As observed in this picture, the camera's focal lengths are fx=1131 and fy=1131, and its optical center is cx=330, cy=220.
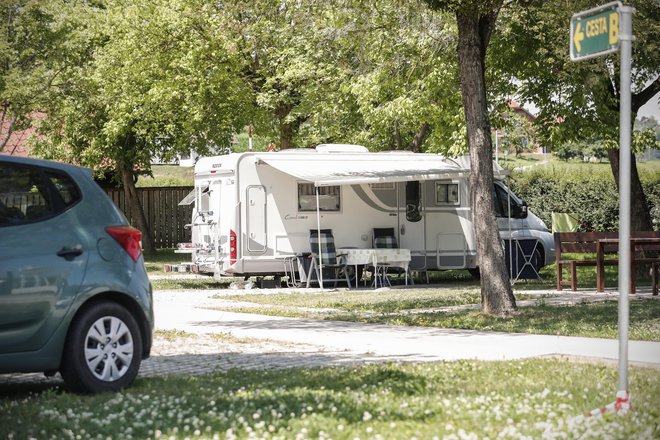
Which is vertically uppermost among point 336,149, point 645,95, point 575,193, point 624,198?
point 645,95

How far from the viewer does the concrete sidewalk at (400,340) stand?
36.7 feet

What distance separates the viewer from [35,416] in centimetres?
759

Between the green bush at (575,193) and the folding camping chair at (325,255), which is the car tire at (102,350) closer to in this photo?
the folding camping chair at (325,255)

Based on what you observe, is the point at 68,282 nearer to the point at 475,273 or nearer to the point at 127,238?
the point at 127,238

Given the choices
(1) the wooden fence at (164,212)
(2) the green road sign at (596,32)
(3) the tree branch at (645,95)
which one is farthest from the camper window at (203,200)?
(2) the green road sign at (596,32)

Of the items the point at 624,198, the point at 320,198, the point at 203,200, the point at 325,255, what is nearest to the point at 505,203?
the point at 320,198

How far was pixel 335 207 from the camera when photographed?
79.2 ft

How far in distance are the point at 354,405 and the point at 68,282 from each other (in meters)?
2.36

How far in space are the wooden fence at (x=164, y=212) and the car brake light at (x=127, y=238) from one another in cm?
3129

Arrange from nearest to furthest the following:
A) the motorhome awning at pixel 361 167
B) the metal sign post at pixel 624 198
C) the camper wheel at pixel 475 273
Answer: the metal sign post at pixel 624 198 < the motorhome awning at pixel 361 167 < the camper wheel at pixel 475 273

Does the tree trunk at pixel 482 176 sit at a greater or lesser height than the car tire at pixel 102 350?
greater

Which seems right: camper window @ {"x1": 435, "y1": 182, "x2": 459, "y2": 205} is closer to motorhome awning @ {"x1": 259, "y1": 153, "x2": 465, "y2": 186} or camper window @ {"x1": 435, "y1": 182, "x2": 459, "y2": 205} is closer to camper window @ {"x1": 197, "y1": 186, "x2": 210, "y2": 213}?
motorhome awning @ {"x1": 259, "y1": 153, "x2": 465, "y2": 186}

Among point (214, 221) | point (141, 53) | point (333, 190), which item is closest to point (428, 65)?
point (333, 190)

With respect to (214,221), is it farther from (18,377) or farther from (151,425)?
(151,425)
